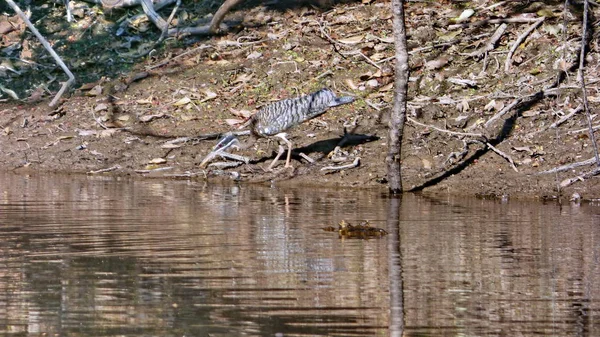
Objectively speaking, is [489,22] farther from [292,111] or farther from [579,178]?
[579,178]

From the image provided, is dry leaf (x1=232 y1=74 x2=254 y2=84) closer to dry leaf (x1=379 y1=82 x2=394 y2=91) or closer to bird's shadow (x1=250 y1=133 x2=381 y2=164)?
dry leaf (x1=379 y1=82 x2=394 y2=91)

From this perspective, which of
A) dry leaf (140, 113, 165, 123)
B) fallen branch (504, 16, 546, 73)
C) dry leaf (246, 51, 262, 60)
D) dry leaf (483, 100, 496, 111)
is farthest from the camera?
dry leaf (246, 51, 262, 60)

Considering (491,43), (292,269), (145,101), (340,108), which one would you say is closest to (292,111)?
(340,108)

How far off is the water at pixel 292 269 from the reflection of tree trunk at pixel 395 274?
0.06ft

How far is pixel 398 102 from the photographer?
47.8 ft

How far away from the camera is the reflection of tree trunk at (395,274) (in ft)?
23.2

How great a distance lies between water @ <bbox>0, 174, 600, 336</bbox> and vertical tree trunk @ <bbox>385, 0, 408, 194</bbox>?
1.05 m

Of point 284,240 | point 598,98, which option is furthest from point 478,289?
point 598,98

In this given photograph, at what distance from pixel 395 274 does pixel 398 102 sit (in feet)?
20.0

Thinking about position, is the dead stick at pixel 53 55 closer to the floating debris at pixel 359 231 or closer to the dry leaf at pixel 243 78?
the dry leaf at pixel 243 78

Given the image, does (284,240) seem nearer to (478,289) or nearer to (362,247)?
(362,247)

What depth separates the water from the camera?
7094 millimetres

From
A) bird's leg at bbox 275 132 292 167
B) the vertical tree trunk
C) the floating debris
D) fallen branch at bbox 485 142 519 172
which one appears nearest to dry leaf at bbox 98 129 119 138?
bird's leg at bbox 275 132 292 167

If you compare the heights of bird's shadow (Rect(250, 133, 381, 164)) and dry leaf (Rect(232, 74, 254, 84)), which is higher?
dry leaf (Rect(232, 74, 254, 84))
